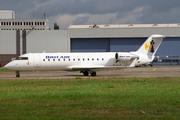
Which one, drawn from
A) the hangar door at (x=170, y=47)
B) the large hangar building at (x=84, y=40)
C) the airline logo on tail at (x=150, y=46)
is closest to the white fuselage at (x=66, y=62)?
the airline logo on tail at (x=150, y=46)

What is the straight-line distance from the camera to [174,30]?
2980 inches

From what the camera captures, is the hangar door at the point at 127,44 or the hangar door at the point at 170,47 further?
the hangar door at the point at 170,47

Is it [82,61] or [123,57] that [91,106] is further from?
[123,57]

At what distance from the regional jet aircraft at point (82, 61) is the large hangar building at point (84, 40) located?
1548 inches

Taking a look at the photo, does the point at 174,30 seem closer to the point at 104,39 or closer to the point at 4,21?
the point at 104,39

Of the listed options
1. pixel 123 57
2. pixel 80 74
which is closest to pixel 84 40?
pixel 80 74

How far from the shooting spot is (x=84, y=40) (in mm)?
77438

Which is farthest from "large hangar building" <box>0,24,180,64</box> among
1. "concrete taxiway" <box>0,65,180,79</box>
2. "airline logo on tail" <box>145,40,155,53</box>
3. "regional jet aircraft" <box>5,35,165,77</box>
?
"regional jet aircraft" <box>5,35,165,77</box>

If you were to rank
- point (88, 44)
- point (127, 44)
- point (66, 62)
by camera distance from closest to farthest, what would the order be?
point (66, 62), point (127, 44), point (88, 44)

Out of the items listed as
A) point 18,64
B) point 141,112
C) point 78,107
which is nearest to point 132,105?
point 141,112

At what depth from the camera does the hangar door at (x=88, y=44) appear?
254 ft

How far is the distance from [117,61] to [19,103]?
23670 mm

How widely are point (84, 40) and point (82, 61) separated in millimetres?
42135

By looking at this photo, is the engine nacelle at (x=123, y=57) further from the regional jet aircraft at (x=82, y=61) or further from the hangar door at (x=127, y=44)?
the hangar door at (x=127, y=44)
